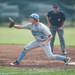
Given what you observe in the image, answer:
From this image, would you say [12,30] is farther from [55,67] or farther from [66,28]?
[55,67]

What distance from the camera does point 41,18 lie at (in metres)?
32.5

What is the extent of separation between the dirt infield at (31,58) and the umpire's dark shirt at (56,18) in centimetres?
123

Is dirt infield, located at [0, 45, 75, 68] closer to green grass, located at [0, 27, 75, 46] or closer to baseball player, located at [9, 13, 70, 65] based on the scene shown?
baseball player, located at [9, 13, 70, 65]

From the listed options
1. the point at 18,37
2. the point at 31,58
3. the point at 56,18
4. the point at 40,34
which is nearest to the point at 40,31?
the point at 40,34

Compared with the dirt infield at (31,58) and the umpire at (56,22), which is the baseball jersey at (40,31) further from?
the umpire at (56,22)

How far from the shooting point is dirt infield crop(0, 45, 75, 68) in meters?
15.3

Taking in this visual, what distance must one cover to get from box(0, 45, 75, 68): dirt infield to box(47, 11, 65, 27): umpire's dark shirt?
48.3 inches

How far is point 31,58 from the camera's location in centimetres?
1711

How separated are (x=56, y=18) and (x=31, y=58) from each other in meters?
1.91

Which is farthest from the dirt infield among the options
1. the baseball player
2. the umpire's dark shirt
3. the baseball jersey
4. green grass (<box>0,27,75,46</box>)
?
green grass (<box>0,27,75,46</box>)

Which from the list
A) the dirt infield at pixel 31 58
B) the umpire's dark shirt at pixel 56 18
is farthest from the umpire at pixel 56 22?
the dirt infield at pixel 31 58

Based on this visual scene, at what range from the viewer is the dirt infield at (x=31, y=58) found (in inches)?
602

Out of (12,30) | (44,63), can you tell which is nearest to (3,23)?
(12,30)

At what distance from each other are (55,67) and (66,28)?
63.4 feet
